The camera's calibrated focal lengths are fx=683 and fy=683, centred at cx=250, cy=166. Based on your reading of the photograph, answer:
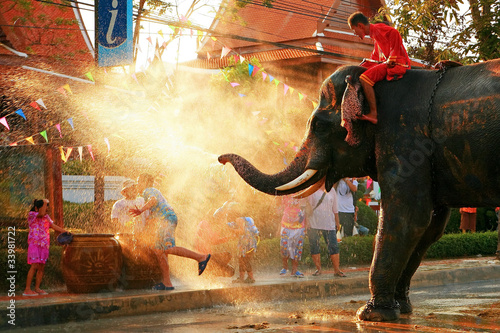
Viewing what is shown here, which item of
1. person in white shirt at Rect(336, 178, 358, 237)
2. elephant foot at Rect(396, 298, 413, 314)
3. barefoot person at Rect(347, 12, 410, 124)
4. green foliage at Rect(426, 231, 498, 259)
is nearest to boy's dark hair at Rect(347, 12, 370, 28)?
barefoot person at Rect(347, 12, 410, 124)

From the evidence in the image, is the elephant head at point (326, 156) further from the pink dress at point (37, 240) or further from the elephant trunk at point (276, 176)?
the pink dress at point (37, 240)

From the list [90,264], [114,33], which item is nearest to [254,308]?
[90,264]

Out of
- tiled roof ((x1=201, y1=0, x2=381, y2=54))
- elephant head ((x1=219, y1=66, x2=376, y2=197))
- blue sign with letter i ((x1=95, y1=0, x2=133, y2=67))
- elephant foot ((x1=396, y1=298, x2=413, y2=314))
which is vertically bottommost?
elephant foot ((x1=396, y1=298, x2=413, y2=314))

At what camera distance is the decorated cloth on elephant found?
6.82m

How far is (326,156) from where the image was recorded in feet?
23.0

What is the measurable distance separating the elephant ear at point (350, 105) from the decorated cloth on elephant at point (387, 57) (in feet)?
0.48

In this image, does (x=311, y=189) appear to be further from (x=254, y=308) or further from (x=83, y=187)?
(x=83, y=187)

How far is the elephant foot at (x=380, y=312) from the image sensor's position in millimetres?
6531

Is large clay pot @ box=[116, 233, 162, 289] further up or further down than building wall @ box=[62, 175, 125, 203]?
further down

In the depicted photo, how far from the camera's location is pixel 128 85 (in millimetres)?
17219

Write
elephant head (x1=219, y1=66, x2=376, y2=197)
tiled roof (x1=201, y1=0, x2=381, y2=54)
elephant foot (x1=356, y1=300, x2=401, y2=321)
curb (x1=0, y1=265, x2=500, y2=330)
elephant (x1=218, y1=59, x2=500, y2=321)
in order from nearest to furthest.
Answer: elephant (x1=218, y1=59, x2=500, y2=321) → elephant foot (x1=356, y1=300, x2=401, y2=321) → elephant head (x1=219, y1=66, x2=376, y2=197) → curb (x1=0, y1=265, x2=500, y2=330) → tiled roof (x1=201, y1=0, x2=381, y2=54)

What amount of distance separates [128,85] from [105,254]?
859cm

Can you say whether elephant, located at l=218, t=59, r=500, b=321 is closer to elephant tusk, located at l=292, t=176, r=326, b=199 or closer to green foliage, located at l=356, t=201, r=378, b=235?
elephant tusk, located at l=292, t=176, r=326, b=199

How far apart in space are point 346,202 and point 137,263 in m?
6.38
